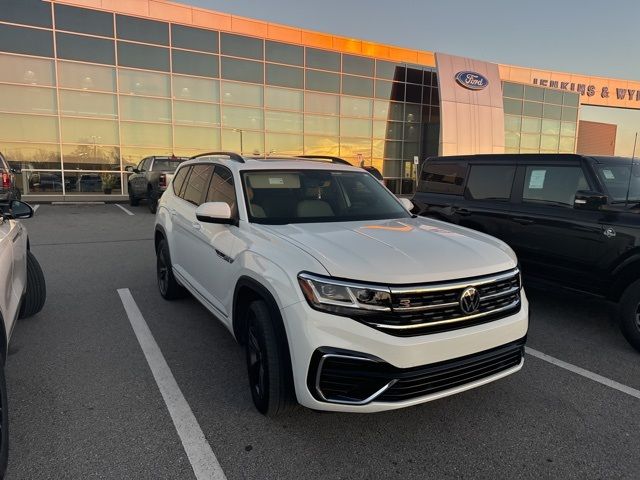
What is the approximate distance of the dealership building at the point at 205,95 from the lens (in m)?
18.0

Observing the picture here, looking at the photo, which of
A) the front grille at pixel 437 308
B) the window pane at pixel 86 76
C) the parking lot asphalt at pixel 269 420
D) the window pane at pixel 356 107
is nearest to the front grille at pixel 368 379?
the front grille at pixel 437 308

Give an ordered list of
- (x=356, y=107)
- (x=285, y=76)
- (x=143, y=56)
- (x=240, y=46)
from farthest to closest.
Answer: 1. (x=356, y=107)
2. (x=285, y=76)
3. (x=240, y=46)
4. (x=143, y=56)

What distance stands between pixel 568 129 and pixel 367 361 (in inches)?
1269

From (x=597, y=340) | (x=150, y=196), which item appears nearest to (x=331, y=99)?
(x=150, y=196)

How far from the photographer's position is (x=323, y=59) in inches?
877

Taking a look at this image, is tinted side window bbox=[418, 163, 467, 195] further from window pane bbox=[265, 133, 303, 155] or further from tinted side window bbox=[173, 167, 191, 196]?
window pane bbox=[265, 133, 303, 155]

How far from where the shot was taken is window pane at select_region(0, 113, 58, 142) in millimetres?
17672

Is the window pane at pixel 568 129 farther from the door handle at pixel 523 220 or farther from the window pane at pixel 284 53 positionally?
A: the door handle at pixel 523 220

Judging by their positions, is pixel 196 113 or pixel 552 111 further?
pixel 552 111

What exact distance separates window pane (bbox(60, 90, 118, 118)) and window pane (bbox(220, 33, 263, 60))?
5.26 meters

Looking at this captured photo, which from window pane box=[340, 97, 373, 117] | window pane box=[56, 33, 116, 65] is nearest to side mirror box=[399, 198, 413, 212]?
window pane box=[56, 33, 116, 65]

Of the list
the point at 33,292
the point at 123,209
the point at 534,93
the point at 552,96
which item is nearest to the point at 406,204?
the point at 33,292

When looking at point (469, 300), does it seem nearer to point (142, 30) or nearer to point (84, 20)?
point (142, 30)

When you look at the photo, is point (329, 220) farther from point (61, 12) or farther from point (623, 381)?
point (61, 12)
